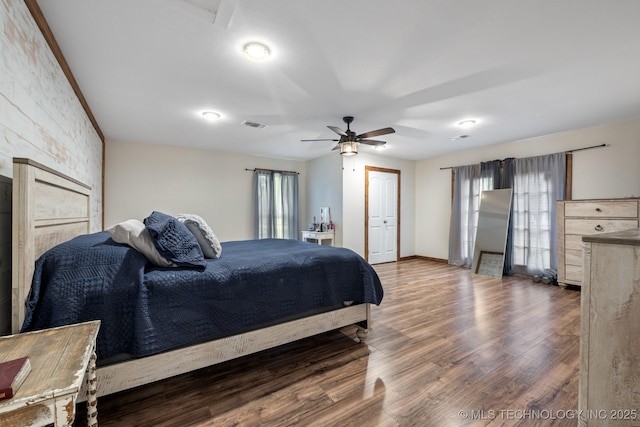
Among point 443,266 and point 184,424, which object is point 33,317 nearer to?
point 184,424

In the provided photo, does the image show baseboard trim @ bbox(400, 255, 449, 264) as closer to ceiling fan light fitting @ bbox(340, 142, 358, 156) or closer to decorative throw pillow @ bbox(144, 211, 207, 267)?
ceiling fan light fitting @ bbox(340, 142, 358, 156)

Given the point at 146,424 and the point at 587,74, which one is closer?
the point at 146,424

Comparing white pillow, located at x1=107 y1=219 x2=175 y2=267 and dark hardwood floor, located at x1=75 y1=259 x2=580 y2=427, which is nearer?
dark hardwood floor, located at x1=75 y1=259 x2=580 y2=427

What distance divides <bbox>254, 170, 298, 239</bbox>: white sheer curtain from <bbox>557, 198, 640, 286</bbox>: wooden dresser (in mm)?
4709

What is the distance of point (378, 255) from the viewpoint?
5738 millimetres

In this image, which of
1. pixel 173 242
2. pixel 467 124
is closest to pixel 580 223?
pixel 467 124

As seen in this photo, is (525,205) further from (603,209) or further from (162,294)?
(162,294)

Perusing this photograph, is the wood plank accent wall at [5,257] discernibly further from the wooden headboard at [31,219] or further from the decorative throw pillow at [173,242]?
the decorative throw pillow at [173,242]

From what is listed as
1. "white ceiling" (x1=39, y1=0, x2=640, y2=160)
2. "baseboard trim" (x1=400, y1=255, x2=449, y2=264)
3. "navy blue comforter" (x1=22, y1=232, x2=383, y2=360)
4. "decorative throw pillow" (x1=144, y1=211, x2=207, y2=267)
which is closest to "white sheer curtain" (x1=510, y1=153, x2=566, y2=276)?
"white ceiling" (x1=39, y1=0, x2=640, y2=160)

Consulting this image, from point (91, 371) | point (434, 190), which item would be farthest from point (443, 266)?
point (91, 371)

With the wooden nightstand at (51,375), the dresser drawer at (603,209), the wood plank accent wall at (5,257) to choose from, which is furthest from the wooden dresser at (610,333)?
the dresser drawer at (603,209)

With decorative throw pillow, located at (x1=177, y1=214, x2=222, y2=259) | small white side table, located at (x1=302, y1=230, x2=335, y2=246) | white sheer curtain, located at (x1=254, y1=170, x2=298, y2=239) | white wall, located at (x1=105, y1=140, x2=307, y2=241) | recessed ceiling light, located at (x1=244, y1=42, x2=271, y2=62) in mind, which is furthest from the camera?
white sheer curtain, located at (x1=254, y1=170, x2=298, y2=239)

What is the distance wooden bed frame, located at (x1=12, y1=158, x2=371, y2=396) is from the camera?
1.16m

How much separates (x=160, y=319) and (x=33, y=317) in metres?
0.52
